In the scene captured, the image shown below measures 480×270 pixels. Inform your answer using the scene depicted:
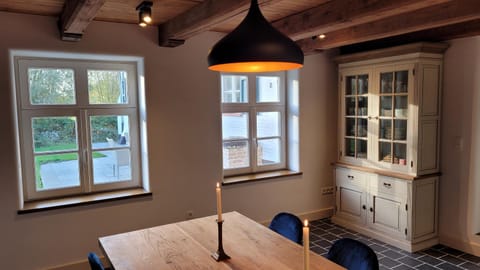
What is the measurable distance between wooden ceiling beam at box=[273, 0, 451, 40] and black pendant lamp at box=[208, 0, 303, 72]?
116cm

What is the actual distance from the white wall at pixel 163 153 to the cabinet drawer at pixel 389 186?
890 millimetres

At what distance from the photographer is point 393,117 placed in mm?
3982

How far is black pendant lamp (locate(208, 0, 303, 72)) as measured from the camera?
1549 millimetres

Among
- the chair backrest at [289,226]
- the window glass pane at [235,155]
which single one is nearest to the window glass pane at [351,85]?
the window glass pane at [235,155]

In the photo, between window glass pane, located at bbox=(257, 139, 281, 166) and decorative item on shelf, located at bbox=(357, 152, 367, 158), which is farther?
window glass pane, located at bbox=(257, 139, 281, 166)

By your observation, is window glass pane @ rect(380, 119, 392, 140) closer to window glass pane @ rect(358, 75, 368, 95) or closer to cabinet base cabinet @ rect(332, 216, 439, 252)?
window glass pane @ rect(358, 75, 368, 95)

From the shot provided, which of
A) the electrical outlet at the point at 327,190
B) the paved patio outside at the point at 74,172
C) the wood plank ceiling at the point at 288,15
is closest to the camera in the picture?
the wood plank ceiling at the point at 288,15

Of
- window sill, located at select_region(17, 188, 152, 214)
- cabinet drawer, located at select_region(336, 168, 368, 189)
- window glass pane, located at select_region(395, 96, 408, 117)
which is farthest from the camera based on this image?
cabinet drawer, located at select_region(336, 168, 368, 189)

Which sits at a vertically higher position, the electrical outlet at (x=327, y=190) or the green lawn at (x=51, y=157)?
the green lawn at (x=51, y=157)

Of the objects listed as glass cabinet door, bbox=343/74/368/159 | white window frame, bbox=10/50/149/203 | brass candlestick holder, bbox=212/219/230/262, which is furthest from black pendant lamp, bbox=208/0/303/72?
glass cabinet door, bbox=343/74/368/159

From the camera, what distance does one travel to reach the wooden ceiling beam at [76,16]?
7.56 ft

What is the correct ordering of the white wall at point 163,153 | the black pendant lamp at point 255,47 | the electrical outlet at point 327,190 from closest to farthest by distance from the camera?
1. the black pendant lamp at point 255,47
2. the white wall at point 163,153
3. the electrical outlet at point 327,190

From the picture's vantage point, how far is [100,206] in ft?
11.2

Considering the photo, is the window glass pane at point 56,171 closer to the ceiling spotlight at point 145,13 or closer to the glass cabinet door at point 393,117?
the ceiling spotlight at point 145,13
